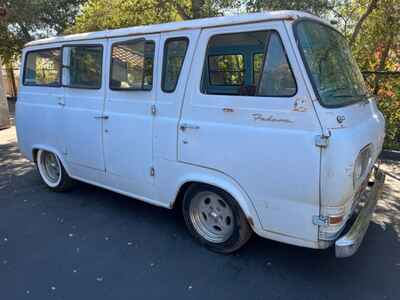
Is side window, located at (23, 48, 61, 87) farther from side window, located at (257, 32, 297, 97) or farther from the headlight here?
the headlight

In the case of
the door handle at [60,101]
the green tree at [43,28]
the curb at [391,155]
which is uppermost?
the green tree at [43,28]

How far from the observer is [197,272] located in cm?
308

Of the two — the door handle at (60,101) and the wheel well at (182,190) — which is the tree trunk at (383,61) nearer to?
the wheel well at (182,190)

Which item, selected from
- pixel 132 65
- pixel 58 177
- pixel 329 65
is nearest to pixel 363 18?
pixel 329 65

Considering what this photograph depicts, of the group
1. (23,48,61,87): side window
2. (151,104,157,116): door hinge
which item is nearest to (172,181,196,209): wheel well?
(151,104,157,116): door hinge

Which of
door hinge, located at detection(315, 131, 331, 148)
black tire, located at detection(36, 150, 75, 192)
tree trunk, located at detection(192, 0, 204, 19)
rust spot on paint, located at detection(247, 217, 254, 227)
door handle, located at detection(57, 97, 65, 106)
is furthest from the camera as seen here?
tree trunk, located at detection(192, 0, 204, 19)

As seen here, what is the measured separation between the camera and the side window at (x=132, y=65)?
3.40 meters

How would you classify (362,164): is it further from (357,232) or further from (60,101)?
(60,101)

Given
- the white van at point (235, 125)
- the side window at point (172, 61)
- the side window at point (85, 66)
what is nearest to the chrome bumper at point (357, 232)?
the white van at point (235, 125)

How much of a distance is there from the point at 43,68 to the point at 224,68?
287 cm

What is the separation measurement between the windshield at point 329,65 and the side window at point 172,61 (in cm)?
107

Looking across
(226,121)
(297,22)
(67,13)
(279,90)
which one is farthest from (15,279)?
(67,13)

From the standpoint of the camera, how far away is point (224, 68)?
3049mm

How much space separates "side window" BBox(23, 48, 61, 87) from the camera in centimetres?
443
